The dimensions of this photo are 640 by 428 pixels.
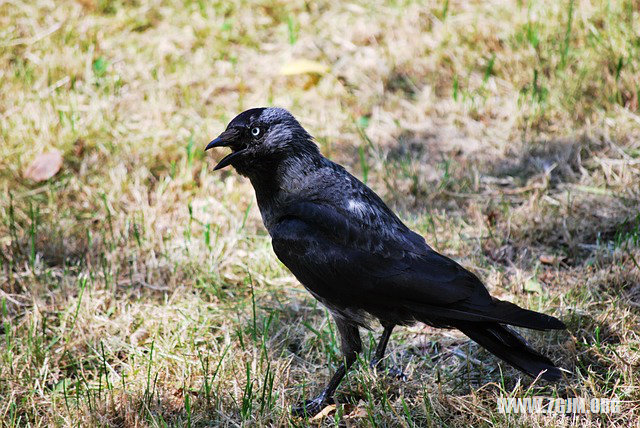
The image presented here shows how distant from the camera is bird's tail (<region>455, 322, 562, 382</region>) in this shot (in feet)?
10.7

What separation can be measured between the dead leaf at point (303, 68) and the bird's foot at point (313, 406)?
3.50m

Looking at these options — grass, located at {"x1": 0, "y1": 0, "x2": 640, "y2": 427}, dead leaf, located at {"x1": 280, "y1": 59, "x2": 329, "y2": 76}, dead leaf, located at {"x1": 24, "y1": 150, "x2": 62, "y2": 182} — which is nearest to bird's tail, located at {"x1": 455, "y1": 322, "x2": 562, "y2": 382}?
grass, located at {"x1": 0, "y1": 0, "x2": 640, "y2": 427}

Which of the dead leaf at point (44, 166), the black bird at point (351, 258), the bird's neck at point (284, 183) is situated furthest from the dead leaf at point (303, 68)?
the bird's neck at point (284, 183)

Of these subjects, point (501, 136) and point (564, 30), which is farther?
point (564, 30)

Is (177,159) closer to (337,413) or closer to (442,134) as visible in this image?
(442,134)

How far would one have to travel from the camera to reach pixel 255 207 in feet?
17.3

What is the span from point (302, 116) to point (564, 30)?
2.37m

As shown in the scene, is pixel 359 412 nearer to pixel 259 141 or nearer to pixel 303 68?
pixel 259 141

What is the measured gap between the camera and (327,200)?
3682 millimetres

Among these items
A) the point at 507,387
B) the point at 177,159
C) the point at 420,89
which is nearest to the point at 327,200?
the point at 507,387

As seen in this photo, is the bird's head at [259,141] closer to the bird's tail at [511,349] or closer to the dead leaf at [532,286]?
the bird's tail at [511,349]

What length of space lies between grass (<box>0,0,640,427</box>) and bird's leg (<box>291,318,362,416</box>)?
77mm

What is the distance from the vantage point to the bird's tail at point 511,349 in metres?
3.25

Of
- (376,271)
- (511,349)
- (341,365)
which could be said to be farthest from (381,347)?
(511,349)
